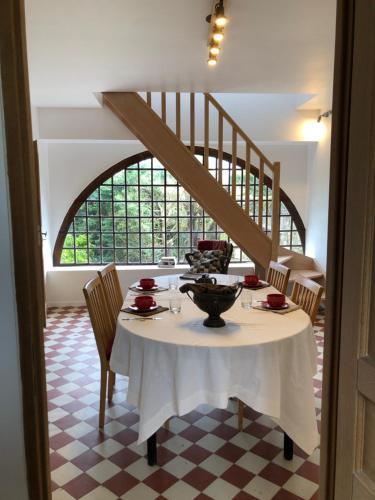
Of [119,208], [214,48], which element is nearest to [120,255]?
[119,208]

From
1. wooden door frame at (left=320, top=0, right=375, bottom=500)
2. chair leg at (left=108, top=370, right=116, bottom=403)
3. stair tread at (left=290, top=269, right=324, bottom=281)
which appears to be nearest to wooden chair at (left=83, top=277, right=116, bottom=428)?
chair leg at (left=108, top=370, right=116, bottom=403)

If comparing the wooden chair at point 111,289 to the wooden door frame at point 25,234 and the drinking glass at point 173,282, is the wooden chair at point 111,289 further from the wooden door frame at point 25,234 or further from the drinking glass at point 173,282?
the wooden door frame at point 25,234

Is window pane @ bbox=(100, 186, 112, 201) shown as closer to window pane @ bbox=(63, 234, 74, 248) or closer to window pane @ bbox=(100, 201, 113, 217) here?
window pane @ bbox=(100, 201, 113, 217)

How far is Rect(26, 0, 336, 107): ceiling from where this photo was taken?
7.70ft

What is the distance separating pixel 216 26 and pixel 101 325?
1883 mm

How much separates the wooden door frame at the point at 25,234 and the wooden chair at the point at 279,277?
2322 millimetres

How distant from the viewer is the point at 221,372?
1938 mm

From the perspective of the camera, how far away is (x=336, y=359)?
1.05 metres

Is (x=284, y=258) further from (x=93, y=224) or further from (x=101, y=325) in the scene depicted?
(x=101, y=325)

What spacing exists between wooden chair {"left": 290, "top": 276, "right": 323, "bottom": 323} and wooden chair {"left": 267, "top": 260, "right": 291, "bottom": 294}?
0.79 ft

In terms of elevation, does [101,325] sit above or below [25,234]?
below

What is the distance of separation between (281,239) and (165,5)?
→ 416cm

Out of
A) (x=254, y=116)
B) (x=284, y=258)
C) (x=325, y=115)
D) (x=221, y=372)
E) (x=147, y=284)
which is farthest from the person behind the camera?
(x=284, y=258)

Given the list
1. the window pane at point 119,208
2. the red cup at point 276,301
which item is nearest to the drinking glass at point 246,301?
the red cup at point 276,301
